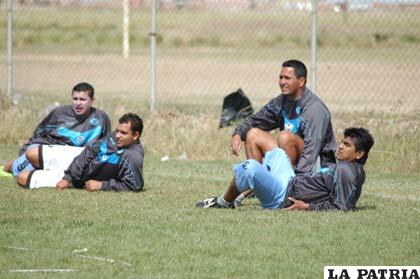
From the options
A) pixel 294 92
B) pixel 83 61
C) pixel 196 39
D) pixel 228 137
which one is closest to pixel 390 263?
pixel 294 92

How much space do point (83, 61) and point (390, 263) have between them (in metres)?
22.2

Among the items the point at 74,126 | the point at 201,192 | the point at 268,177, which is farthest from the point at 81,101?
the point at 268,177

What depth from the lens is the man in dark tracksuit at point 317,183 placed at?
29.4 feet

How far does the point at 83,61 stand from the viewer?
28688 mm

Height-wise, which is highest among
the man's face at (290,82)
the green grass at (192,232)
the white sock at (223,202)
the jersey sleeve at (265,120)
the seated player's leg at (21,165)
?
the man's face at (290,82)

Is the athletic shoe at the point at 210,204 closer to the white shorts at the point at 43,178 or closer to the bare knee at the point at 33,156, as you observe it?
the white shorts at the point at 43,178

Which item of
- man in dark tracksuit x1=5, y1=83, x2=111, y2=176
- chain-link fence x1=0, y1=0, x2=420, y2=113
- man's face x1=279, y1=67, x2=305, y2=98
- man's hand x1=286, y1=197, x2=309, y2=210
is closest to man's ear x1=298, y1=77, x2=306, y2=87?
man's face x1=279, y1=67, x2=305, y2=98

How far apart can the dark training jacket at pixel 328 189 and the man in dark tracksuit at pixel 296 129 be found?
38 centimetres

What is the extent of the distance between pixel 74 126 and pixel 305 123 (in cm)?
274

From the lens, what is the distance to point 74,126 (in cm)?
1127

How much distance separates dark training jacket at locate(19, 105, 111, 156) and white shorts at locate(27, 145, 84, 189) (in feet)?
0.53

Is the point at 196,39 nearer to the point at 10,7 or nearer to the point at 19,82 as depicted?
the point at 19,82

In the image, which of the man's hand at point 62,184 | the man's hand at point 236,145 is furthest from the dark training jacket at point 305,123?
the man's hand at point 62,184

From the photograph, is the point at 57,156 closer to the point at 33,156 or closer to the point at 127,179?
the point at 33,156
